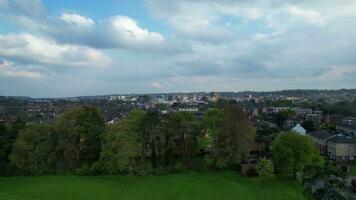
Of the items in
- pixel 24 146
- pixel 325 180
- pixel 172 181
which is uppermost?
pixel 325 180

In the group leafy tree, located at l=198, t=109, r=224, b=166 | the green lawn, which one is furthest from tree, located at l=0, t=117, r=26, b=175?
leafy tree, located at l=198, t=109, r=224, b=166

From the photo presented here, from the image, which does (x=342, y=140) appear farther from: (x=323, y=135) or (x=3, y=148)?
(x=3, y=148)

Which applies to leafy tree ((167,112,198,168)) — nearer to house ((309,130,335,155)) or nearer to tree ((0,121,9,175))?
tree ((0,121,9,175))

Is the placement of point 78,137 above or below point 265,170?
above

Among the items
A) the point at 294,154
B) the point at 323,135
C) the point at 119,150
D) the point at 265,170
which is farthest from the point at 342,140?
the point at 119,150

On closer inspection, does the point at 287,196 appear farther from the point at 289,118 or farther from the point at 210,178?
the point at 289,118

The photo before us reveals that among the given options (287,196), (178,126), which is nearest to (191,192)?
(287,196)
